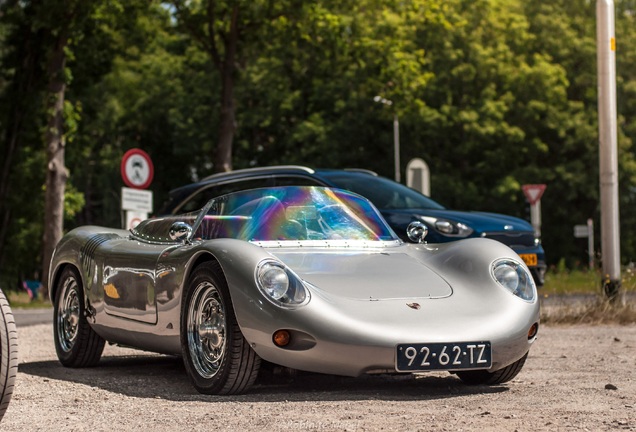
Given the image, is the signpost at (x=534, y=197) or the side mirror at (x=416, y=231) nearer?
the side mirror at (x=416, y=231)

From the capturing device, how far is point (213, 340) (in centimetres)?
734

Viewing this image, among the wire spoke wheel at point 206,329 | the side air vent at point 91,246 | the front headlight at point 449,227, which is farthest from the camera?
the front headlight at point 449,227

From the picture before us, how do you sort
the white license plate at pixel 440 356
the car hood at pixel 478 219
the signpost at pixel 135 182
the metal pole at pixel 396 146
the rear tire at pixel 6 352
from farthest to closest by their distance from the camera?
1. the metal pole at pixel 396 146
2. the signpost at pixel 135 182
3. the car hood at pixel 478 219
4. the white license plate at pixel 440 356
5. the rear tire at pixel 6 352

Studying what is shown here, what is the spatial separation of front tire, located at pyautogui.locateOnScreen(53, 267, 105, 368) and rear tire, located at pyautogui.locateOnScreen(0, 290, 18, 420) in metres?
3.91

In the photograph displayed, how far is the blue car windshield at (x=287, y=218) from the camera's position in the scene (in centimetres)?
805

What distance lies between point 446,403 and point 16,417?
228cm

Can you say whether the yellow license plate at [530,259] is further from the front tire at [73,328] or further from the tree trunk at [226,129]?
the tree trunk at [226,129]

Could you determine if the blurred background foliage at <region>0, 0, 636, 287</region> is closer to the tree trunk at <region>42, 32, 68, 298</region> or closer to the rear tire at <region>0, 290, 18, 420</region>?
the tree trunk at <region>42, 32, 68, 298</region>

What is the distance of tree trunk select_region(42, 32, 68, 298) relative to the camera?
26125mm

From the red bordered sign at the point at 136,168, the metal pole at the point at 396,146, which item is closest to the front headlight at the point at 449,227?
the red bordered sign at the point at 136,168

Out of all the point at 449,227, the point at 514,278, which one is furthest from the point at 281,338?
the point at 449,227

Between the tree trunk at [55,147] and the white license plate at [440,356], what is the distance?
20150 millimetres

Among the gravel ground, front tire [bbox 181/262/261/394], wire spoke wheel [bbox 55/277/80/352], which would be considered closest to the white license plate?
the gravel ground

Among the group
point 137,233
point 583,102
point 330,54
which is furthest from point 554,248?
point 137,233
